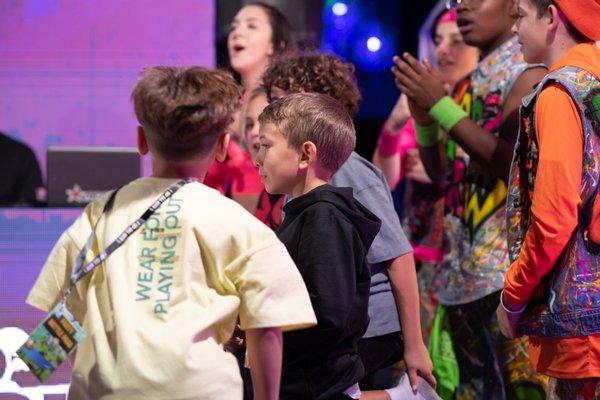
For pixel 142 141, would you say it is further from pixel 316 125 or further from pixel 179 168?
pixel 316 125

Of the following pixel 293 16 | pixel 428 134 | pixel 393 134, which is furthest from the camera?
pixel 393 134

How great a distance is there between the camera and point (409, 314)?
2799 mm

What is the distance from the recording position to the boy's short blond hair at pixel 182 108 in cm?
214

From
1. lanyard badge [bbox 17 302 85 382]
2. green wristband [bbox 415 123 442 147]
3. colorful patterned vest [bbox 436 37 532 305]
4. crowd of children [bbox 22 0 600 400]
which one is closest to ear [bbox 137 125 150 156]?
crowd of children [bbox 22 0 600 400]

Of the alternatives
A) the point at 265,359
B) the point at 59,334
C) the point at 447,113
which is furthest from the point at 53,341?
the point at 447,113

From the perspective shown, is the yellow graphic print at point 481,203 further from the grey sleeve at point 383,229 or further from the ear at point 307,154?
the ear at point 307,154

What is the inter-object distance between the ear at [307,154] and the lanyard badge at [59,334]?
54 cm

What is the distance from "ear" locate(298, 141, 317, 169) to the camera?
2.57 m

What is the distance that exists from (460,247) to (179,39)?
1.31 meters

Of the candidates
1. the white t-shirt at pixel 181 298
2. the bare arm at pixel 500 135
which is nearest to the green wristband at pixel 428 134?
the bare arm at pixel 500 135

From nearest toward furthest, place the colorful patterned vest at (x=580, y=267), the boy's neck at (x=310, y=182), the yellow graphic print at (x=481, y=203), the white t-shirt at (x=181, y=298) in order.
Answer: the white t-shirt at (x=181, y=298) < the colorful patterned vest at (x=580, y=267) < the boy's neck at (x=310, y=182) < the yellow graphic print at (x=481, y=203)

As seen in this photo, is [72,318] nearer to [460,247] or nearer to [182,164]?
[182,164]

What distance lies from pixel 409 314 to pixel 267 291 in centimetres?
80

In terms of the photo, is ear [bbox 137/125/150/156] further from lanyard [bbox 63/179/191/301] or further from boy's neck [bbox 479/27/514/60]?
boy's neck [bbox 479/27/514/60]
